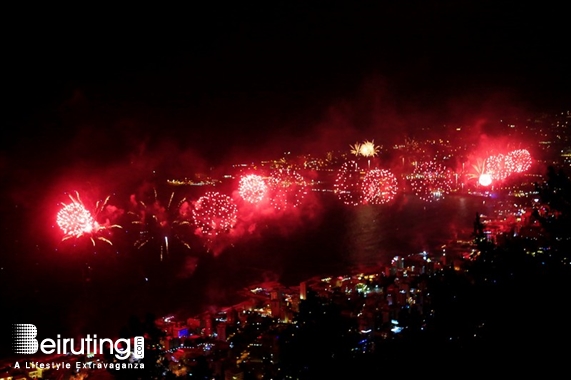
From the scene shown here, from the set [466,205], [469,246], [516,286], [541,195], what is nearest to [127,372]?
[516,286]

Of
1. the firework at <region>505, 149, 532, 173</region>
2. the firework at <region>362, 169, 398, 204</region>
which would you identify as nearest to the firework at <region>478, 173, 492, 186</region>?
the firework at <region>505, 149, 532, 173</region>

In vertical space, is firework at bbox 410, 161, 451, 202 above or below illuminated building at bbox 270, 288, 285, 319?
above

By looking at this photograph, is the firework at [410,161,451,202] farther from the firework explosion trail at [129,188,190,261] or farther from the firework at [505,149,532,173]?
the firework explosion trail at [129,188,190,261]

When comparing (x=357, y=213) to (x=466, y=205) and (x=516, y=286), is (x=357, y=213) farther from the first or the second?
(x=516, y=286)

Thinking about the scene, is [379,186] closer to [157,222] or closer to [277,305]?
[157,222]

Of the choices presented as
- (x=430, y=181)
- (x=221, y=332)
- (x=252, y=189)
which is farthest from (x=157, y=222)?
(x=430, y=181)

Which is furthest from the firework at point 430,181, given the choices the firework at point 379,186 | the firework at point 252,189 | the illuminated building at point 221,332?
the illuminated building at point 221,332
